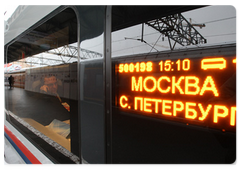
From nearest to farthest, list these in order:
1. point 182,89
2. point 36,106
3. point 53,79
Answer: point 182,89 → point 53,79 → point 36,106

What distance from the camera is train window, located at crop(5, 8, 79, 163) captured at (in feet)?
4.25

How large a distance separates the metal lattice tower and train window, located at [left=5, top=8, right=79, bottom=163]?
67 centimetres

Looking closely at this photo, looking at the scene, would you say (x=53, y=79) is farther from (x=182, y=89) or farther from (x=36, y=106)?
(x=182, y=89)

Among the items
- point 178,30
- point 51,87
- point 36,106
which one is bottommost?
point 36,106

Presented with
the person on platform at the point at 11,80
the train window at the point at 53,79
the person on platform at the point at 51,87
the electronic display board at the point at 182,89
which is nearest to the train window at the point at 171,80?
the electronic display board at the point at 182,89

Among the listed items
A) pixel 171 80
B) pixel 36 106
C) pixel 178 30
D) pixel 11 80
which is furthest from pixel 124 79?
pixel 11 80

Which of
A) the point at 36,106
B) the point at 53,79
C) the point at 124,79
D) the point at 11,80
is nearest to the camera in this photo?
the point at 124,79

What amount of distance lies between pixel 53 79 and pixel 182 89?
1329 mm

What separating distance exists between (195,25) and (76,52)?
0.84 meters

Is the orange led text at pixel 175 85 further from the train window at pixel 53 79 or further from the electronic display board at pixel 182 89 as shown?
the train window at pixel 53 79

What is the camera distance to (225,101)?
0.74 metres

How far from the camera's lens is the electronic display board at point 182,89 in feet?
2.44

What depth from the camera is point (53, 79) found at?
1588 millimetres

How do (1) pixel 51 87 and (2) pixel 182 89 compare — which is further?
(1) pixel 51 87
